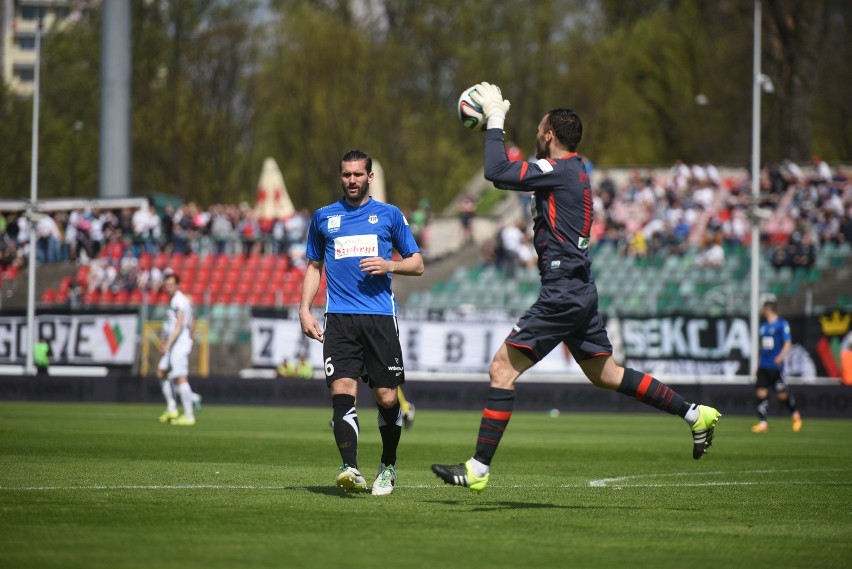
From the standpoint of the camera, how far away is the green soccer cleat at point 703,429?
9.90 meters

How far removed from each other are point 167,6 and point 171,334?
143 feet

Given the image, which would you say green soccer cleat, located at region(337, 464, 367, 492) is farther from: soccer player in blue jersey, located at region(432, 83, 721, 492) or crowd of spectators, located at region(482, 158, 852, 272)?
crowd of spectators, located at region(482, 158, 852, 272)

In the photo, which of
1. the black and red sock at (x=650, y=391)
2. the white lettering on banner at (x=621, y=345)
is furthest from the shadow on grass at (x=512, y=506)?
the white lettering on banner at (x=621, y=345)

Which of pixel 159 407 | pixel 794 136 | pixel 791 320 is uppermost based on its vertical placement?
pixel 794 136

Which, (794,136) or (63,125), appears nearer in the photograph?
(794,136)

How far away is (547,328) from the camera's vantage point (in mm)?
9461

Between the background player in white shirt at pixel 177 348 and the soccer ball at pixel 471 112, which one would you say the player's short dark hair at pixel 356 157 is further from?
the background player in white shirt at pixel 177 348

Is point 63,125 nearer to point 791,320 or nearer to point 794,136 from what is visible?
point 794,136

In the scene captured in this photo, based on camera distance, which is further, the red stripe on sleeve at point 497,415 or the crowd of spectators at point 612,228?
the crowd of spectators at point 612,228

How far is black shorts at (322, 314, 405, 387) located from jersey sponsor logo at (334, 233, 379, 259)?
1.51ft

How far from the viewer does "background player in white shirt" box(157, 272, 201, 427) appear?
2102 cm

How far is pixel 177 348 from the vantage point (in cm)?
2169

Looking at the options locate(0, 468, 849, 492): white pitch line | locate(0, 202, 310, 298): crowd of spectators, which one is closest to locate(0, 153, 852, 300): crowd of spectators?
locate(0, 202, 310, 298): crowd of spectators

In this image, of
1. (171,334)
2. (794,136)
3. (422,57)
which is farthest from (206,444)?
(422,57)
